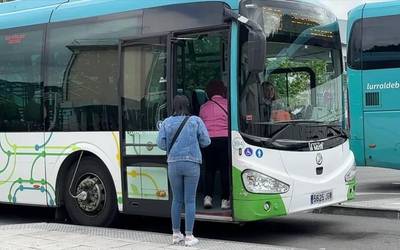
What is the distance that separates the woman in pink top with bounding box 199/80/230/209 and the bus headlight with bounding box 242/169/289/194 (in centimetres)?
46

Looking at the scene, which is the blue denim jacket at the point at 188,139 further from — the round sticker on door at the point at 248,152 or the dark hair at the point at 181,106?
the round sticker on door at the point at 248,152

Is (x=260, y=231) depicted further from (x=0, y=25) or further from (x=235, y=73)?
(x=0, y=25)

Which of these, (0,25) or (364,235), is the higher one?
(0,25)

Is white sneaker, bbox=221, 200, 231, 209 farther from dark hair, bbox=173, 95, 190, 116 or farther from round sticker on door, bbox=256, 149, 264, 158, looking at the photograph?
dark hair, bbox=173, 95, 190, 116

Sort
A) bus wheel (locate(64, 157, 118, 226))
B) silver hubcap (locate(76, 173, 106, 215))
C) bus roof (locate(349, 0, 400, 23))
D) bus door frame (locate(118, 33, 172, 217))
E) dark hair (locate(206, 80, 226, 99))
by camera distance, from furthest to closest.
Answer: bus roof (locate(349, 0, 400, 23)), silver hubcap (locate(76, 173, 106, 215)), bus wheel (locate(64, 157, 118, 226)), bus door frame (locate(118, 33, 172, 217)), dark hair (locate(206, 80, 226, 99))

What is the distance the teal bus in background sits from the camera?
13.4m

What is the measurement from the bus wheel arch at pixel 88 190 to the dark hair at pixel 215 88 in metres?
1.86

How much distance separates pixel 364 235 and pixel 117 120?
3702mm

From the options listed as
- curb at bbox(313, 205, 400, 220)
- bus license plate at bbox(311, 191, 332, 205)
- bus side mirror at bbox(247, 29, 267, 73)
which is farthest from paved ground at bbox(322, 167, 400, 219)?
bus side mirror at bbox(247, 29, 267, 73)

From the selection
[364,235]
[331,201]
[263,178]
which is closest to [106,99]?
[263,178]

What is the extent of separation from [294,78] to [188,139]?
5.90ft

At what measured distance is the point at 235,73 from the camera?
7.80 meters

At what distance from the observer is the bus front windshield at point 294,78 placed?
7.83 m

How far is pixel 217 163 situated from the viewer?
27.2 feet
